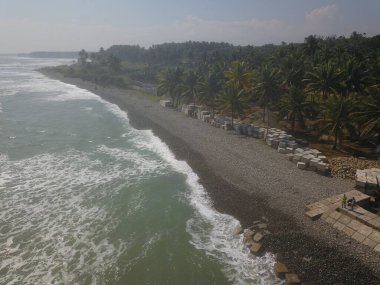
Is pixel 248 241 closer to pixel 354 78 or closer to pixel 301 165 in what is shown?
pixel 301 165

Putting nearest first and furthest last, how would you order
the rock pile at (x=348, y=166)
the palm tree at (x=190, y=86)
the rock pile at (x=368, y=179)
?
the rock pile at (x=368, y=179), the rock pile at (x=348, y=166), the palm tree at (x=190, y=86)

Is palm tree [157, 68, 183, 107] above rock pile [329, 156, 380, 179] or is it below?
above

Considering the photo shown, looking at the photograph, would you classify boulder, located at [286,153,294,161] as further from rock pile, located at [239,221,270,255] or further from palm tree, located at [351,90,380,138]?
rock pile, located at [239,221,270,255]

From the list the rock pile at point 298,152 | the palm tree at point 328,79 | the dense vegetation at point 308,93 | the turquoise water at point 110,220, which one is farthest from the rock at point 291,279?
the palm tree at point 328,79

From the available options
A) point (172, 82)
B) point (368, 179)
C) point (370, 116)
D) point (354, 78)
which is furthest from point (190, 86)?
point (368, 179)

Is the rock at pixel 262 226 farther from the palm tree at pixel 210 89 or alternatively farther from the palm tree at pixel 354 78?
the palm tree at pixel 210 89

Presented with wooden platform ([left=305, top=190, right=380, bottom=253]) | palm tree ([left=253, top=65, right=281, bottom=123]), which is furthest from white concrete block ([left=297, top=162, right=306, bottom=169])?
palm tree ([left=253, top=65, right=281, bottom=123])
